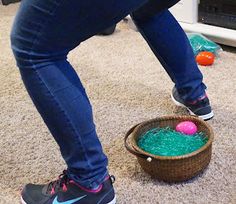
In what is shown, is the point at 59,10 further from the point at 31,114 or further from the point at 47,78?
the point at 31,114

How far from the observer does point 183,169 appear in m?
1.06

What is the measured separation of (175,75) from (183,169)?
0.35 m

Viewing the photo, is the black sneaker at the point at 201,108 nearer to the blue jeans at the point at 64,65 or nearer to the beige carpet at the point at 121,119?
the beige carpet at the point at 121,119

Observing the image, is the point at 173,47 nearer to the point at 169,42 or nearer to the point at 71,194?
the point at 169,42

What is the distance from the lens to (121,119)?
142 centimetres

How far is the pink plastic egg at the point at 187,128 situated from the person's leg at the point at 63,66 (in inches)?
12.3

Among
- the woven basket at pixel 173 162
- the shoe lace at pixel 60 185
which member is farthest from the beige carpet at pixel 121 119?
the shoe lace at pixel 60 185

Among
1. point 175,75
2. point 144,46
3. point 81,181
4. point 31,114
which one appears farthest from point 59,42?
point 144,46

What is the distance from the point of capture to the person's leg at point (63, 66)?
790 mm

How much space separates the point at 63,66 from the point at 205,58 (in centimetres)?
98

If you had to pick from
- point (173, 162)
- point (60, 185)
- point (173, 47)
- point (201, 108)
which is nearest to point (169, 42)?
point (173, 47)

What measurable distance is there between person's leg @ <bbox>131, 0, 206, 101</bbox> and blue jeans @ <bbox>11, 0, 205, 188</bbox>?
0.40 m

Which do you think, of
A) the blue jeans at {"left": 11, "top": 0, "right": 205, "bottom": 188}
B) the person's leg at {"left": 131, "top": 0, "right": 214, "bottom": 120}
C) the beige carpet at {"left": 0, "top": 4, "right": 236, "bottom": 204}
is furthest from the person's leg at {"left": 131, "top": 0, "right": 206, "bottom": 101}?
the blue jeans at {"left": 11, "top": 0, "right": 205, "bottom": 188}

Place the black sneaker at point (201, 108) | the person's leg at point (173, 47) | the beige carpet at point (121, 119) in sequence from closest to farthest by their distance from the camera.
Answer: the beige carpet at point (121, 119), the person's leg at point (173, 47), the black sneaker at point (201, 108)
